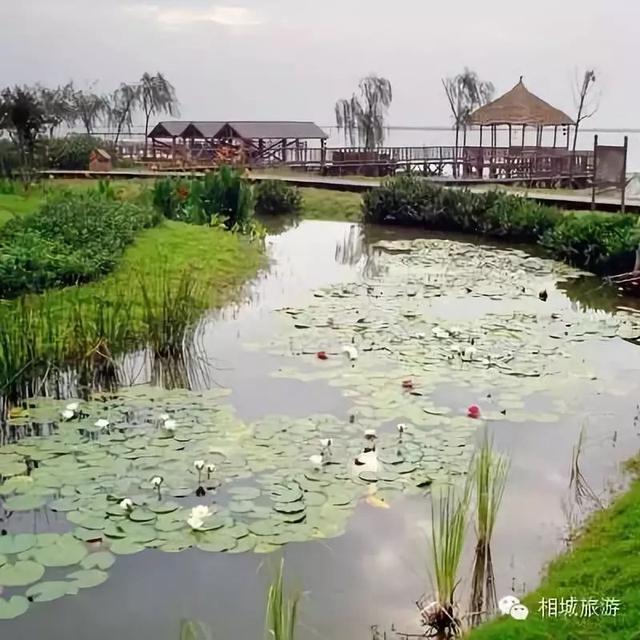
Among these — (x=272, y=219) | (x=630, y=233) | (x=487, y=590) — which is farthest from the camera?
(x=272, y=219)

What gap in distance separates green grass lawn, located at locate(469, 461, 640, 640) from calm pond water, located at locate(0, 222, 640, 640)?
0.18m

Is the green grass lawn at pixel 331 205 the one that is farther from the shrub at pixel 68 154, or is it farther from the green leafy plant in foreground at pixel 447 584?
the green leafy plant in foreground at pixel 447 584

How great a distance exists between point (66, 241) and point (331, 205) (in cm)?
823

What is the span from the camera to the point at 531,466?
4355 millimetres

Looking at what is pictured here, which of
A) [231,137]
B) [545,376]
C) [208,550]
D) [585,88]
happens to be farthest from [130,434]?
[585,88]

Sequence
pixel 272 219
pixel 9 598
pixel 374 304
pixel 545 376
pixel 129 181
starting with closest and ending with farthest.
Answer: pixel 9 598 < pixel 545 376 < pixel 374 304 < pixel 272 219 < pixel 129 181

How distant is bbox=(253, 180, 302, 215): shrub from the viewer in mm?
16172

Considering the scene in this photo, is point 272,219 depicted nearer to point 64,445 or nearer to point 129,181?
point 129,181

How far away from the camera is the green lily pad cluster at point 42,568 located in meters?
3.07

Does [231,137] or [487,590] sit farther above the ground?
[231,137]

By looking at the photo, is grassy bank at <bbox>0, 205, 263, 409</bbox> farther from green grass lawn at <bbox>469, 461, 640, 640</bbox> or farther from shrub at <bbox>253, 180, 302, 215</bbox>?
shrub at <bbox>253, 180, 302, 215</bbox>

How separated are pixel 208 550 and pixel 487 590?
1.08 m

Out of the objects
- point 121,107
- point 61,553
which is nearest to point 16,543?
point 61,553

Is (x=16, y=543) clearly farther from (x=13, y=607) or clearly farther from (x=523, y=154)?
(x=523, y=154)
